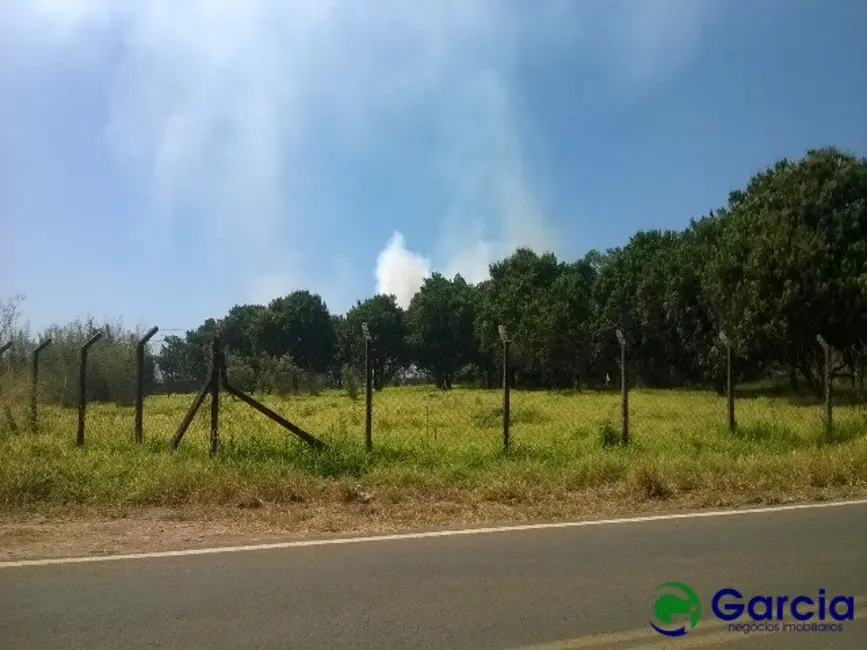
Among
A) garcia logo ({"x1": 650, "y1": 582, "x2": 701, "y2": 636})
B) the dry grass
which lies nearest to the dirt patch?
the dry grass

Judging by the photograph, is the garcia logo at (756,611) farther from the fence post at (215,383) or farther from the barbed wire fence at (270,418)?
the fence post at (215,383)

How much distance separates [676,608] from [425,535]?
8.30ft

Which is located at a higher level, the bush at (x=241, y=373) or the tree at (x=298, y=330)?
the tree at (x=298, y=330)

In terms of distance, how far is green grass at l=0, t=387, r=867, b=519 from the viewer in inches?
333

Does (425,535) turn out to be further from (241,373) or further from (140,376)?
(241,373)

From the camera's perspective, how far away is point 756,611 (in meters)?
5.04

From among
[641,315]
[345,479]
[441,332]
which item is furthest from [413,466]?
[441,332]

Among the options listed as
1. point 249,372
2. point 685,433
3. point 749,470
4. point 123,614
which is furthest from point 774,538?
point 249,372

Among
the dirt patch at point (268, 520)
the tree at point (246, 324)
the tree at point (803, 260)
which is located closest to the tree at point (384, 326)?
the tree at point (246, 324)

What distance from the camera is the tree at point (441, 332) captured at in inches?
2574

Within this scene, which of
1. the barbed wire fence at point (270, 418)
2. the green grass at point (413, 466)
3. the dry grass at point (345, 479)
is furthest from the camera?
the barbed wire fence at point (270, 418)

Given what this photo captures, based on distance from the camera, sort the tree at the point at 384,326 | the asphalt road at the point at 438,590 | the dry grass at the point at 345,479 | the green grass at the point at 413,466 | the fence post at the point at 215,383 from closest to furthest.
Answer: the asphalt road at the point at 438,590
the dry grass at the point at 345,479
the green grass at the point at 413,466
the fence post at the point at 215,383
the tree at the point at 384,326

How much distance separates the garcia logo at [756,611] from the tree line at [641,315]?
606 centimetres

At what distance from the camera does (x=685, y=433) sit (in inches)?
524
